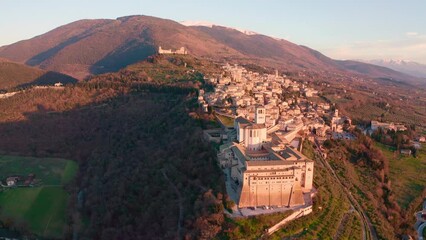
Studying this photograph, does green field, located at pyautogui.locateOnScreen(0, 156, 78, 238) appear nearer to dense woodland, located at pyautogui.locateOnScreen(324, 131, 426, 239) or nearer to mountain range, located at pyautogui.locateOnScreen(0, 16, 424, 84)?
dense woodland, located at pyautogui.locateOnScreen(324, 131, 426, 239)

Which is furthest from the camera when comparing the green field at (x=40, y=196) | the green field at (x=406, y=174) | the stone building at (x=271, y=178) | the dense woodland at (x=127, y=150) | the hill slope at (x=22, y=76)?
the hill slope at (x=22, y=76)

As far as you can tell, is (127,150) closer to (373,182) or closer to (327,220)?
(327,220)

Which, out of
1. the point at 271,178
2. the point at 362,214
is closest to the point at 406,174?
the point at 362,214

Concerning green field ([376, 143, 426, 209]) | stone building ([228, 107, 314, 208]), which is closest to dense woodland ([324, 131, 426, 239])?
green field ([376, 143, 426, 209])

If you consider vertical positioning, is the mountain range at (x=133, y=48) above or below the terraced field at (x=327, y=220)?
above

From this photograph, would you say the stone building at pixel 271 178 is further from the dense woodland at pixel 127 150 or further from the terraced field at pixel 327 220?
the dense woodland at pixel 127 150

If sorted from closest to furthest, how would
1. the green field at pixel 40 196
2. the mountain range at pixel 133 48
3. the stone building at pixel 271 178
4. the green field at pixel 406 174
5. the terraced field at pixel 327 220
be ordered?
the terraced field at pixel 327 220
the stone building at pixel 271 178
the green field at pixel 40 196
the green field at pixel 406 174
the mountain range at pixel 133 48

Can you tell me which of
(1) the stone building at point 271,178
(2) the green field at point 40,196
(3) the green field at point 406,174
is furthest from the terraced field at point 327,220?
(2) the green field at point 40,196
